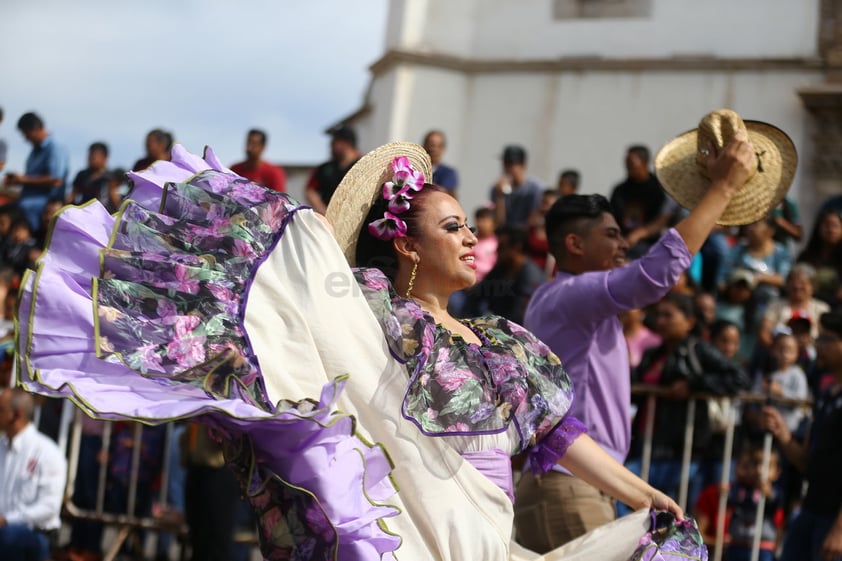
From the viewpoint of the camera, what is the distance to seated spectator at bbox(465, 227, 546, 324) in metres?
8.84

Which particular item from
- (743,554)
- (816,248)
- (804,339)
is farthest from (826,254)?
(743,554)

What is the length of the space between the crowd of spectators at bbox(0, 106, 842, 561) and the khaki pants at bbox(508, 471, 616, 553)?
1.32m

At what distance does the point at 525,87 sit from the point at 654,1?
65.3 inches

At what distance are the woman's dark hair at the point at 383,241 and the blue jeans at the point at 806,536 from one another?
9.14 ft

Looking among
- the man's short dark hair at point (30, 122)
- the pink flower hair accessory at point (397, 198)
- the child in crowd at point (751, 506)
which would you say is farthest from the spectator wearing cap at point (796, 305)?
the man's short dark hair at point (30, 122)

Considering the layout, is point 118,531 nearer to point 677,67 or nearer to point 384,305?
point 384,305

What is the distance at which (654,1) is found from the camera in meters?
14.5

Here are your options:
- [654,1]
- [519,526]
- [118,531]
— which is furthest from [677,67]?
[519,526]

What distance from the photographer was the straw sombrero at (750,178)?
5117 mm

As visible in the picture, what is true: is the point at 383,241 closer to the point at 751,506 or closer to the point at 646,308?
the point at 751,506

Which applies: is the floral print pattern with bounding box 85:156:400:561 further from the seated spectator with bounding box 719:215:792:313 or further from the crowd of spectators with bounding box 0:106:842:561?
the seated spectator with bounding box 719:215:792:313

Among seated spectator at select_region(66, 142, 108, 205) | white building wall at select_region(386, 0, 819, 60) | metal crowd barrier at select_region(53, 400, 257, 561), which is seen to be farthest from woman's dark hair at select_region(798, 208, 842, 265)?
seated spectator at select_region(66, 142, 108, 205)

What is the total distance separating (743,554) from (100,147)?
21.1ft

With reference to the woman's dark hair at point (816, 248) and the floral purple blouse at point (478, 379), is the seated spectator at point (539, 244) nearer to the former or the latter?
the woman's dark hair at point (816, 248)
